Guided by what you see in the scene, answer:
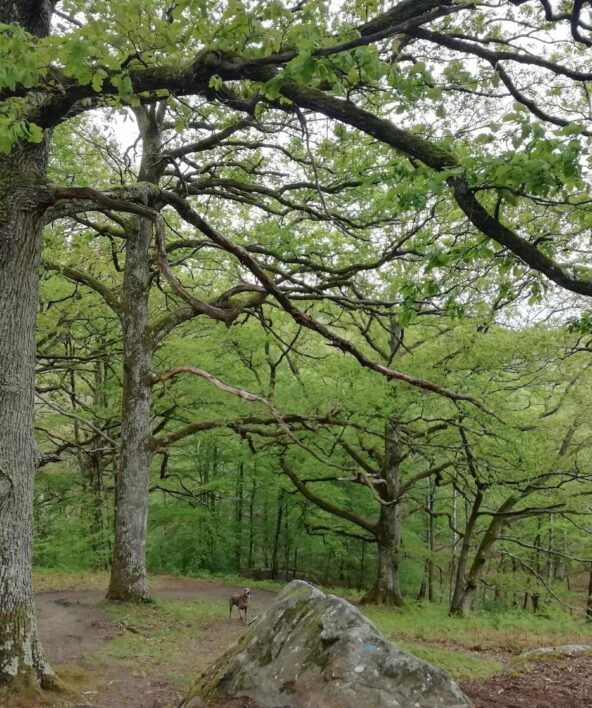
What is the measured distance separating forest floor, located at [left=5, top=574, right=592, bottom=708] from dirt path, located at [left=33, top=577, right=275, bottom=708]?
0.01m

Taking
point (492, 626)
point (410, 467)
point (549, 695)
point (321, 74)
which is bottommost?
point (492, 626)

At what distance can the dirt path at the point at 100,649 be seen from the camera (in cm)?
569

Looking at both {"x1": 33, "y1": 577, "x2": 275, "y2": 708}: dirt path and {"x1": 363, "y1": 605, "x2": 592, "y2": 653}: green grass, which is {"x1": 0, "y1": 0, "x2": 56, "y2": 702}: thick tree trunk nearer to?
{"x1": 33, "y1": 577, "x2": 275, "y2": 708}: dirt path

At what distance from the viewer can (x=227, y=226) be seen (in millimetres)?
13258

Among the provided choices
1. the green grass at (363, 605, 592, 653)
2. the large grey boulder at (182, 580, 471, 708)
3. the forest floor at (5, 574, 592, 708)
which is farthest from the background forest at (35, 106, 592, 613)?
the forest floor at (5, 574, 592, 708)

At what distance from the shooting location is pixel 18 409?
5.03 metres

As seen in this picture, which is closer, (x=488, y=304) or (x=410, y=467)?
(x=488, y=304)

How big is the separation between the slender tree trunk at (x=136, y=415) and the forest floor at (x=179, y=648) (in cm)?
65

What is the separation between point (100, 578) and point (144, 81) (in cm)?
1445

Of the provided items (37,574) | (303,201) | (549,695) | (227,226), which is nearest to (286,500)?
(37,574)

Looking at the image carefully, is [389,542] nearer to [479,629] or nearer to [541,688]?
[479,629]

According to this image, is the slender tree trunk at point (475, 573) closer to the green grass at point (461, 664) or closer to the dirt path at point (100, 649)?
the dirt path at point (100, 649)

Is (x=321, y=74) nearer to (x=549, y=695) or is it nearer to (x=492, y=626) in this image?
(x=549, y=695)

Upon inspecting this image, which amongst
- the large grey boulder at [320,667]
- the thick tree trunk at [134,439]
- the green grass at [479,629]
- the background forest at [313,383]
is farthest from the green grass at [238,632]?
the large grey boulder at [320,667]
